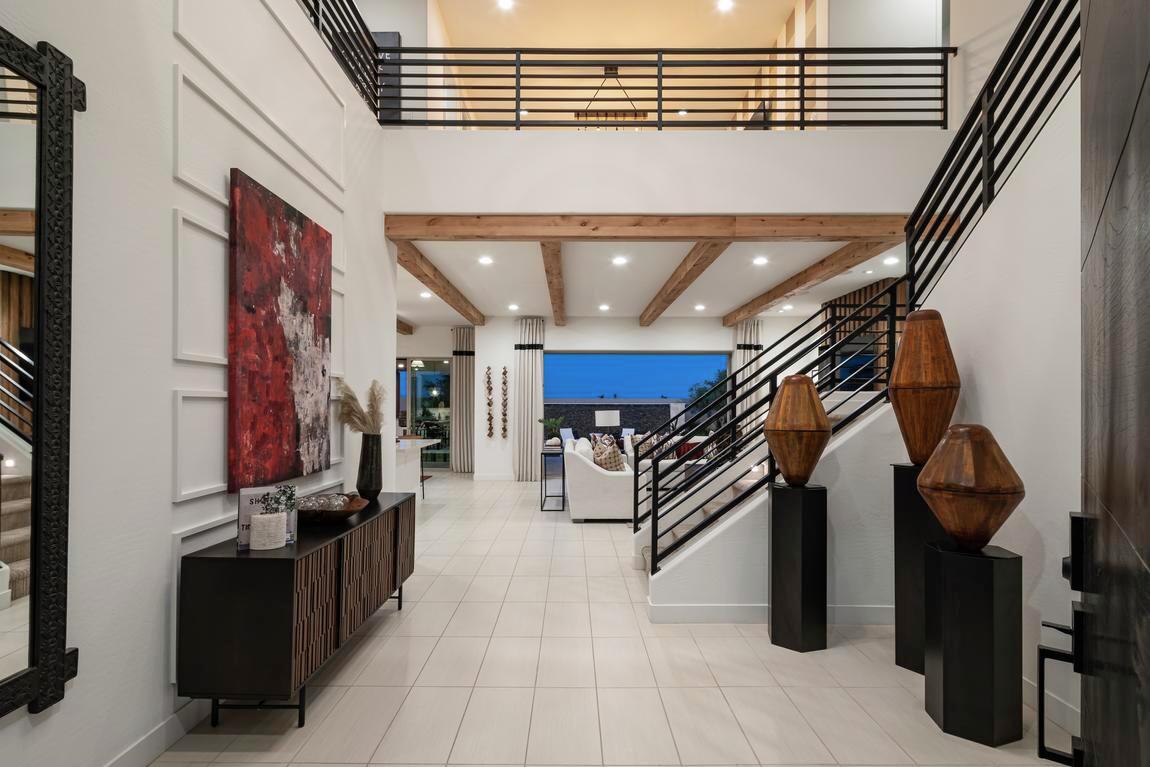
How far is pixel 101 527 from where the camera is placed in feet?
6.04

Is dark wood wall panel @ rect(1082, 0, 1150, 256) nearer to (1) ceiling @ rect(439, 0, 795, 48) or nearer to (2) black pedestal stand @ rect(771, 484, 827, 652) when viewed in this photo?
(2) black pedestal stand @ rect(771, 484, 827, 652)

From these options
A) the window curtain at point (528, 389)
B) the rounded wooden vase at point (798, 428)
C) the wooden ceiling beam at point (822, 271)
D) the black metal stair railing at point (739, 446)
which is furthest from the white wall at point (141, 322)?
the window curtain at point (528, 389)

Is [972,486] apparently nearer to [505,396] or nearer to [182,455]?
[182,455]

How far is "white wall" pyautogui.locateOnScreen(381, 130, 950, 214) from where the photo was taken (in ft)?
14.4

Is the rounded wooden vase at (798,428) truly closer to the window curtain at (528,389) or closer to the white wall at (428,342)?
the window curtain at (528,389)

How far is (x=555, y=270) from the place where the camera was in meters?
5.98

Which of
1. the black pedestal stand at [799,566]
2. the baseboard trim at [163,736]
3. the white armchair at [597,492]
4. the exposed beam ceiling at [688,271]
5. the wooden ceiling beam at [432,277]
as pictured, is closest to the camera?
the baseboard trim at [163,736]

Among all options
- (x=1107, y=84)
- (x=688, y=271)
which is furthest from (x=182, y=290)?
(x=688, y=271)

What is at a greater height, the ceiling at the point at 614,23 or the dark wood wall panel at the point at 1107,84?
the ceiling at the point at 614,23

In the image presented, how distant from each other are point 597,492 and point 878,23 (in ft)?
17.5

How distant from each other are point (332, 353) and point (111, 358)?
1.61m

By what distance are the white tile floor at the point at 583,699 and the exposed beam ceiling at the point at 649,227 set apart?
2.60 metres

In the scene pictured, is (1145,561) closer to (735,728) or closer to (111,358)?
(735,728)

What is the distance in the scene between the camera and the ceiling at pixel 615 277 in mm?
5582
